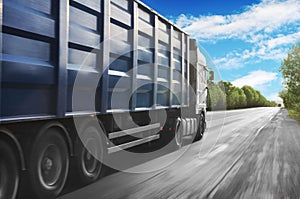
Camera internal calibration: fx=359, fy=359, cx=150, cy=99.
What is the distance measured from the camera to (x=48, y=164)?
486 centimetres

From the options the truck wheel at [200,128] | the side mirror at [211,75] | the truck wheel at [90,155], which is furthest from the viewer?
the side mirror at [211,75]

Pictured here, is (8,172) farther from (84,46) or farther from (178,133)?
(178,133)

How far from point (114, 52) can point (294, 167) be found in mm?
4637

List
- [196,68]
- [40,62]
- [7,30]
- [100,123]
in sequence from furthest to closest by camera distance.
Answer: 1. [196,68]
2. [100,123]
3. [40,62]
4. [7,30]

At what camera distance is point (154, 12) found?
324 inches

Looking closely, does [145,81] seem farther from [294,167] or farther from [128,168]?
[294,167]

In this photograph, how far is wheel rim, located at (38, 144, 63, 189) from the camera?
186 inches

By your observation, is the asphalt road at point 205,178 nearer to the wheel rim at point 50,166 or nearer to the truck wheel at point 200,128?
the wheel rim at point 50,166

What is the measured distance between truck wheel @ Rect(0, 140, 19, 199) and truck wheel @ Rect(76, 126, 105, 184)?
1.47 meters

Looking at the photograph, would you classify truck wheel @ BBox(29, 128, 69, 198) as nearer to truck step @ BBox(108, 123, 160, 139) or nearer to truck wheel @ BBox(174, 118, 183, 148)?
truck step @ BBox(108, 123, 160, 139)

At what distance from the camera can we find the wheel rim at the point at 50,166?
4.73 m

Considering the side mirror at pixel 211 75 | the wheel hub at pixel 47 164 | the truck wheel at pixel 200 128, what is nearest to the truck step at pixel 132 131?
the wheel hub at pixel 47 164

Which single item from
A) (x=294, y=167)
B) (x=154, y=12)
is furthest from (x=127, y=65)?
(x=294, y=167)

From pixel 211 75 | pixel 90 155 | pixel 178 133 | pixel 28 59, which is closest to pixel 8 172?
pixel 28 59
